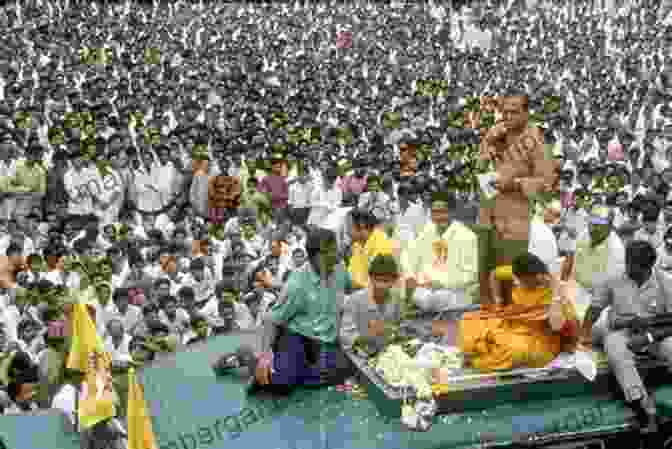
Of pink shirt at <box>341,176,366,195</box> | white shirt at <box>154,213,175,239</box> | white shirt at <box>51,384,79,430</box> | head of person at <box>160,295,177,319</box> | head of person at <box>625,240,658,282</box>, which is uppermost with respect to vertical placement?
pink shirt at <box>341,176,366,195</box>

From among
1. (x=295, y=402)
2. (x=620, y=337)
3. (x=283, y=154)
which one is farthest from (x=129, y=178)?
(x=620, y=337)

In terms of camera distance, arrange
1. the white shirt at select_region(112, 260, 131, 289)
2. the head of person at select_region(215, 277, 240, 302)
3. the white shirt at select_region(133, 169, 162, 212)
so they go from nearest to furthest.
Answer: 1. the head of person at select_region(215, 277, 240, 302)
2. the white shirt at select_region(112, 260, 131, 289)
3. the white shirt at select_region(133, 169, 162, 212)

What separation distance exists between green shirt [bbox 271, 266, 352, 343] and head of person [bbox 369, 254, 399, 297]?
224 mm

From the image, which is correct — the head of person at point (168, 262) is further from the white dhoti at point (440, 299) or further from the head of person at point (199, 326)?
the white dhoti at point (440, 299)

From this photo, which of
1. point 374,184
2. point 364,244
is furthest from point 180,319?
point 374,184

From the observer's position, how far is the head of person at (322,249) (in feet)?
18.7

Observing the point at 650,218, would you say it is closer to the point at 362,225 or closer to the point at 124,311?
the point at 362,225

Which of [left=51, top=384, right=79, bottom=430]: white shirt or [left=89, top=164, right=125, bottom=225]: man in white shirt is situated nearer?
[left=51, top=384, right=79, bottom=430]: white shirt

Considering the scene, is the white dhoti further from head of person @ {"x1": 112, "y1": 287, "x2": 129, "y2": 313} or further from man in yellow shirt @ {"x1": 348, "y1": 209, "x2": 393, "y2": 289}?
head of person @ {"x1": 112, "y1": 287, "x2": 129, "y2": 313}

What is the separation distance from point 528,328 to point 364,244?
241cm

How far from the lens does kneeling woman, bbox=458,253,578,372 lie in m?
5.77

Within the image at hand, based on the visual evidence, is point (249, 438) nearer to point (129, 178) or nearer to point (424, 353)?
point (424, 353)

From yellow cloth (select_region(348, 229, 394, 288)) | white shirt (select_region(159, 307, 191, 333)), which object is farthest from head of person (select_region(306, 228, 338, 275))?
white shirt (select_region(159, 307, 191, 333))

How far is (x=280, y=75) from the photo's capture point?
59.0 feet
